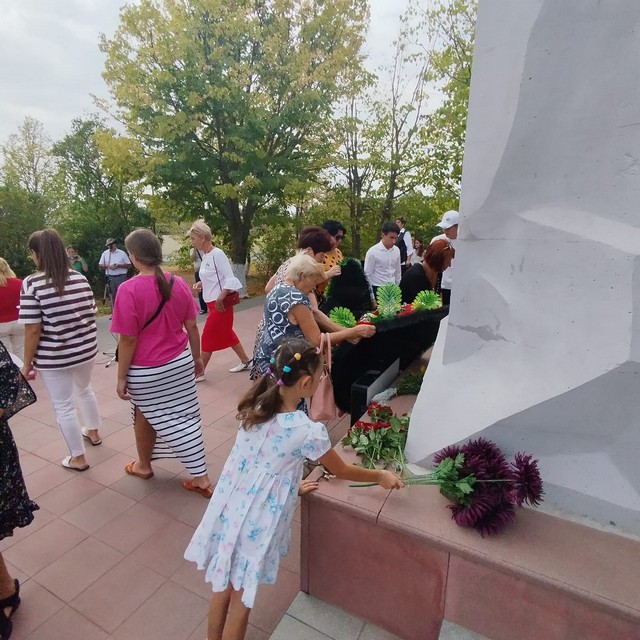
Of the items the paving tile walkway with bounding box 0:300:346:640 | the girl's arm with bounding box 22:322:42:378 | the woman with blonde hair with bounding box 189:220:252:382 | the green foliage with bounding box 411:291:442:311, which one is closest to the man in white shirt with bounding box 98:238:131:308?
the woman with blonde hair with bounding box 189:220:252:382

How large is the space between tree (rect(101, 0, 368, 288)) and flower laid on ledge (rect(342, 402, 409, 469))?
8.50 m

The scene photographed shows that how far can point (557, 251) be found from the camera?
1668 mm

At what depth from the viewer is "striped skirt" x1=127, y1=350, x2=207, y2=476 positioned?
8.43 feet

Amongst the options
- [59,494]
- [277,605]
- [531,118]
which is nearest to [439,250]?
[531,118]

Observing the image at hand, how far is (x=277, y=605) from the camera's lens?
2.01 m

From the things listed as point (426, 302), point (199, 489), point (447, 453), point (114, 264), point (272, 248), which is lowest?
point (199, 489)

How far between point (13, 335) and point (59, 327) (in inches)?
90.6

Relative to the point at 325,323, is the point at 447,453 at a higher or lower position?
lower

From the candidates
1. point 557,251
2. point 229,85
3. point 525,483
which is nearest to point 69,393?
point 525,483

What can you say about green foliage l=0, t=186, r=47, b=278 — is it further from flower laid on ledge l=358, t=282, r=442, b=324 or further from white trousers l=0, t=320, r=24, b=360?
flower laid on ledge l=358, t=282, r=442, b=324

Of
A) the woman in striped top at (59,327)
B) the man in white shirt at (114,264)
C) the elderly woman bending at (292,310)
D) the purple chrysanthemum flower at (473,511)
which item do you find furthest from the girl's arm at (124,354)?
the man in white shirt at (114,264)

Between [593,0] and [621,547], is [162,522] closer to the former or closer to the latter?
[621,547]

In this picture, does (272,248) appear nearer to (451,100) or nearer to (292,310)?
(451,100)

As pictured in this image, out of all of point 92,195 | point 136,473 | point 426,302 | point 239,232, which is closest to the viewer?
point 136,473
